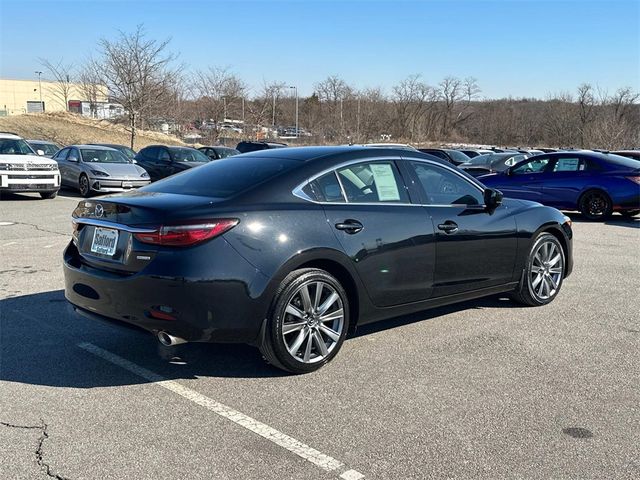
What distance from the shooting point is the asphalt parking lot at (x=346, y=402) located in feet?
10.4

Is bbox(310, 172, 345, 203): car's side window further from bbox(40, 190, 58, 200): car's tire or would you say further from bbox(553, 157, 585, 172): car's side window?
bbox(40, 190, 58, 200): car's tire

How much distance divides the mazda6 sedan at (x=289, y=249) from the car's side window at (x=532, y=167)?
9419 mm

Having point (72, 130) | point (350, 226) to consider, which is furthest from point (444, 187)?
point (72, 130)

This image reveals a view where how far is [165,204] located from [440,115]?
3140 inches

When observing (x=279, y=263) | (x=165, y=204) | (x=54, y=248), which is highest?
(x=165, y=204)

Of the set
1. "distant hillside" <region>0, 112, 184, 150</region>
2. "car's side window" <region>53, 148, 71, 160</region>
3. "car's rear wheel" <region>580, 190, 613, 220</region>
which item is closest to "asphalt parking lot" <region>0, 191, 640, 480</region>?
"car's rear wheel" <region>580, 190, 613, 220</region>

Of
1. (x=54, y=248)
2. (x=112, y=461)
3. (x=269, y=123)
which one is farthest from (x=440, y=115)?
(x=112, y=461)

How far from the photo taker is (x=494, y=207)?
18.7 ft

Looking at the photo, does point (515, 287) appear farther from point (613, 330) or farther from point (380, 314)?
point (380, 314)

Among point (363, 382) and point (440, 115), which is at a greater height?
point (440, 115)

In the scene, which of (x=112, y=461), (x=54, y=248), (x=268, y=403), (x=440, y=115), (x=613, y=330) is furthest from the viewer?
(x=440, y=115)

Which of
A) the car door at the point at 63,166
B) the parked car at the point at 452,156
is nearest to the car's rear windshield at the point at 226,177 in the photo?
the car door at the point at 63,166

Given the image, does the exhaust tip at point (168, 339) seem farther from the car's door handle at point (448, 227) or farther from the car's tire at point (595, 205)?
the car's tire at point (595, 205)

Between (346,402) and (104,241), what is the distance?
1974 mm
